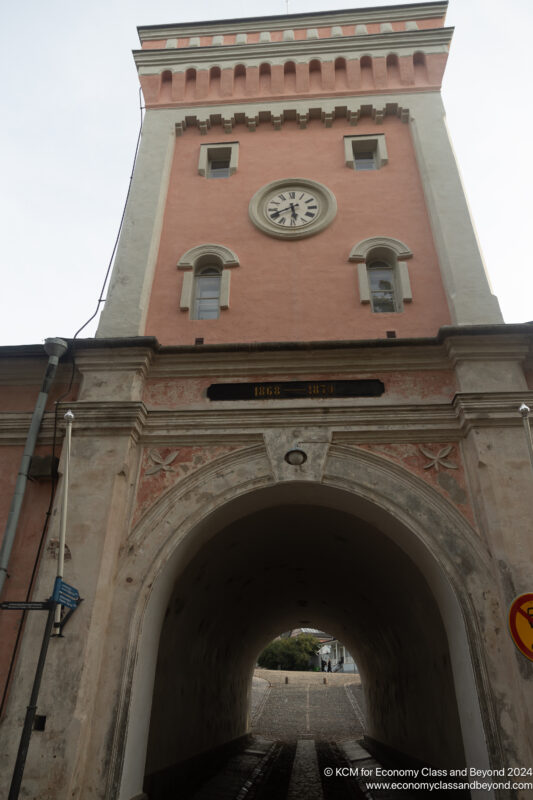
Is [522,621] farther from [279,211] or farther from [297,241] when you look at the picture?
[279,211]

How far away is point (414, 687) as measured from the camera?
10.7m

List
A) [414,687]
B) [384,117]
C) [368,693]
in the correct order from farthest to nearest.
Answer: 1. [368,693]
2. [384,117]
3. [414,687]

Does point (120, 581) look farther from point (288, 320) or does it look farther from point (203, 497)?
point (288, 320)

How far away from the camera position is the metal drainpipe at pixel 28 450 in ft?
22.4

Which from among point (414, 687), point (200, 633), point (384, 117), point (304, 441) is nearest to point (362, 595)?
point (414, 687)

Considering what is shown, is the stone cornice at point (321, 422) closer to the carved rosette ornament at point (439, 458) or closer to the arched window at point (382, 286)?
the carved rosette ornament at point (439, 458)

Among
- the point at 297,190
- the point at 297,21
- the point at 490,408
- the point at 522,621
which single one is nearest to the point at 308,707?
the point at 490,408

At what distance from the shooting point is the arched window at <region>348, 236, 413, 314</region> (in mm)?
9141

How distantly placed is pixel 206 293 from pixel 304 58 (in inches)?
263

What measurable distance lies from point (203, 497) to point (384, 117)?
9.12 meters

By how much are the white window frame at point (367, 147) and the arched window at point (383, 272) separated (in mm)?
2191

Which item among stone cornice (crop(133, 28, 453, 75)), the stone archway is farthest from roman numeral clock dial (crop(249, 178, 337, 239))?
the stone archway

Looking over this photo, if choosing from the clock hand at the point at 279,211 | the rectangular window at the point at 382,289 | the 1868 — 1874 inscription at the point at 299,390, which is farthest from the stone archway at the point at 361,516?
the clock hand at the point at 279,211

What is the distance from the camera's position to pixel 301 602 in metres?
16.0
